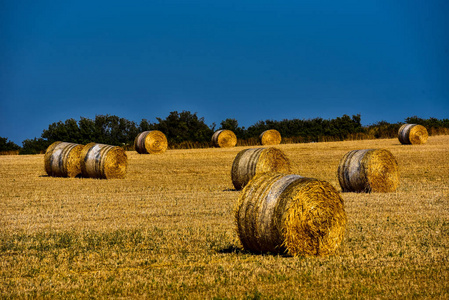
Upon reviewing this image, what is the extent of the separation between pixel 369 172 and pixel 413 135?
2264 cm

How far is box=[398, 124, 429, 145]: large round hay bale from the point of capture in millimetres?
38406

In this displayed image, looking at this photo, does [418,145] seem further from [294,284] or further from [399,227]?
[294,284]

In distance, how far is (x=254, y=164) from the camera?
18438 millimetres

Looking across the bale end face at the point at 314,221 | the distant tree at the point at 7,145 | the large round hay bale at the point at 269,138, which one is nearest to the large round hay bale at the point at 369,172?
the bale end face at the point at 314,221

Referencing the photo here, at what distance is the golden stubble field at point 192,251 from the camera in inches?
274

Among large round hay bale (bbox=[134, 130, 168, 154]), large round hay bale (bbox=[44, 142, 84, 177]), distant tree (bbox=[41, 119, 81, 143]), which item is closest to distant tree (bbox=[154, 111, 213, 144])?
distant tree (bbox=[41, 119, 81, 143])

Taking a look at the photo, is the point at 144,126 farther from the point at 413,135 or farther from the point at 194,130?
the point at 413,135

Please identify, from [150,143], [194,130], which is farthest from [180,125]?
[150,143]

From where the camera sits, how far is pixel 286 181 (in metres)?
9.00

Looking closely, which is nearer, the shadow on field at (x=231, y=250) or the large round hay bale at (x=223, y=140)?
the shadow on field at (x=231, y=250)

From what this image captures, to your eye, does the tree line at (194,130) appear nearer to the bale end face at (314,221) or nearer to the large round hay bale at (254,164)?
the large round hay bale at (254,164)

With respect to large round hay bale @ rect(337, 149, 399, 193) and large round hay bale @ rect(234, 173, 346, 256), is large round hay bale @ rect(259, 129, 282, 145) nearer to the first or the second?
large round hay bale @ rect(337, 149, 399, 193)

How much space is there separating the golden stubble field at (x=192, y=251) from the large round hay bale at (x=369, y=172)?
0.60 metres

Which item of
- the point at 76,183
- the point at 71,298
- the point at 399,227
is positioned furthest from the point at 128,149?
the point at 71,298
